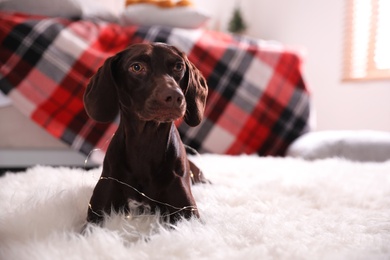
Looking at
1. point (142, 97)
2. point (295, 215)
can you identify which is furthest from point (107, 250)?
point (295, 215)

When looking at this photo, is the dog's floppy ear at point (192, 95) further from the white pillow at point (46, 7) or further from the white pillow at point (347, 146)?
the white pillow at point (46, 7)

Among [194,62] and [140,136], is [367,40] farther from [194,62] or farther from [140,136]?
[140,136]

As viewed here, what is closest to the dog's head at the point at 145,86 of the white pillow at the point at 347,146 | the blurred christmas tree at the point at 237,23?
the white pillow at the point at 347,146

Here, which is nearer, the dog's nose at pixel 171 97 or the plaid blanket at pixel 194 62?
the dog's nose at pixel 171 97

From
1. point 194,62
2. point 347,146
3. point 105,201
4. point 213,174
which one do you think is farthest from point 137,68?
point 347,146

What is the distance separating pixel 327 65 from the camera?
3090 mm

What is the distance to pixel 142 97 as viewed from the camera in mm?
863

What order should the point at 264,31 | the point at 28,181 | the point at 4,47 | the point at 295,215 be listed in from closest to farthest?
the point at 295,215 < the point at 28,181 < the point at 4,47 < the point at 264,31

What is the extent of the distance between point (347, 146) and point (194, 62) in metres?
0.98

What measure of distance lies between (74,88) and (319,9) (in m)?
2.15

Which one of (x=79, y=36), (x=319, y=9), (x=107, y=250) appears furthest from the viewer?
(x=319, y=9)

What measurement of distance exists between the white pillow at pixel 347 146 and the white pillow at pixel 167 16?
1037 mm

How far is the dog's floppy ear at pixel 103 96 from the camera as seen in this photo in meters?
0.91

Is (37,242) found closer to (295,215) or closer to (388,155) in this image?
(295,215)
